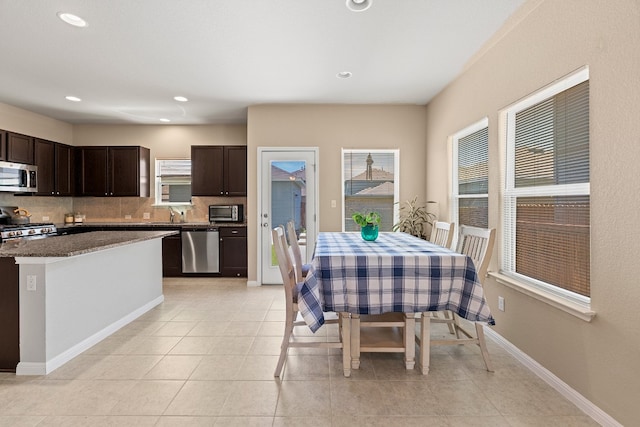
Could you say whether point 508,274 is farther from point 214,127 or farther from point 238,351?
point 214,127

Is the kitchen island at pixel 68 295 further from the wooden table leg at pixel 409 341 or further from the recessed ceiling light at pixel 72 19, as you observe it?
the wooden table leg at pixel 409 341

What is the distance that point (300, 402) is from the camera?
209 cm

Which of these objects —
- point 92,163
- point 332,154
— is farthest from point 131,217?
point 332,154

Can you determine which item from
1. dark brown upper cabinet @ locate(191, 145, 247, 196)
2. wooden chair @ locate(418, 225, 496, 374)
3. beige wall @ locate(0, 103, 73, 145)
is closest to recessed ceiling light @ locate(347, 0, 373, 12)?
wooden chair @ locate(418, 225, 496, 374)

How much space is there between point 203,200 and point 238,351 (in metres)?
4.03

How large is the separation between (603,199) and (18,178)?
6514 millimetres

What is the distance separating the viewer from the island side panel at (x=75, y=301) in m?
2.45

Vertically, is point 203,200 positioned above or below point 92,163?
below

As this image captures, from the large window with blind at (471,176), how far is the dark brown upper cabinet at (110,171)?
16.7ft

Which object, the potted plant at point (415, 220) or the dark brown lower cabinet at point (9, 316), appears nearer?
the dark brown lower cabinet at point (9, 316)

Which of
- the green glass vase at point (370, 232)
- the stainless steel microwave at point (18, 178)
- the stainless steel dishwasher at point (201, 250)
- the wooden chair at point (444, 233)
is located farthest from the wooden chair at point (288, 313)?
the stainless steel microwave at point (18, 178)

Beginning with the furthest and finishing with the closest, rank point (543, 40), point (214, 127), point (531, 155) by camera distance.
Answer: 1. point (214, 127)
2. point (531, 155)
3. point (543, 40)

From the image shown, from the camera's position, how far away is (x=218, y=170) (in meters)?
5.92

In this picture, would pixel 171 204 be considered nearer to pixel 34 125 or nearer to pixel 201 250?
pixel 201 250
